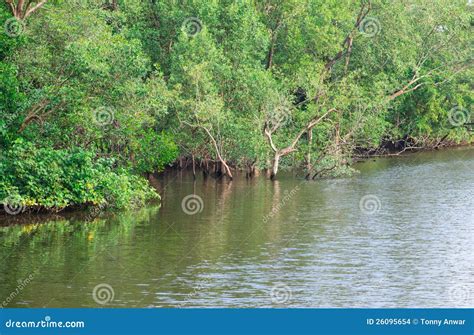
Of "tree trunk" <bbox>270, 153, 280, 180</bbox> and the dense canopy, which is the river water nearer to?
the dense canopy

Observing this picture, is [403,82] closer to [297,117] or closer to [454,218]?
[297,117]

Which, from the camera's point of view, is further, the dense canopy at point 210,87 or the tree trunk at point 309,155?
the tree trunk at point 309,155

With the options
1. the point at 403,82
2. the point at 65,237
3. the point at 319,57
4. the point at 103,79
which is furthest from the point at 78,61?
the point at 403,82

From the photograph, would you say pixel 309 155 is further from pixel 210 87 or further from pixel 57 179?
pixel 57 179

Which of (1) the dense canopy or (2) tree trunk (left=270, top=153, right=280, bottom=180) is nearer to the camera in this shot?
(1) the dense canopy

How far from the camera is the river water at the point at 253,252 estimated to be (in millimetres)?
22375

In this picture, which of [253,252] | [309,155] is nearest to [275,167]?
[309,155]

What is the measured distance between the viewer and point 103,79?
37750 millimetres

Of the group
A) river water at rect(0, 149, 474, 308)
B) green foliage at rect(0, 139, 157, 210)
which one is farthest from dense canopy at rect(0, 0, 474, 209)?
river water at rect(0, 149, 474, 308)

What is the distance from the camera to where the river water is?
2238cm

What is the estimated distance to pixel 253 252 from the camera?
2834 cm

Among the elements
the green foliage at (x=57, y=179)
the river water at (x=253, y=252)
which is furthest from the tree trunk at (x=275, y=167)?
the green foliage at (x=57, y=179)

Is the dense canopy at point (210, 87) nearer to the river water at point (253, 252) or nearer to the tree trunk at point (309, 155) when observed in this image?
the tree trunk at point (309, 155)

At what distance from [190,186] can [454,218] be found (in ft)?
53.6
